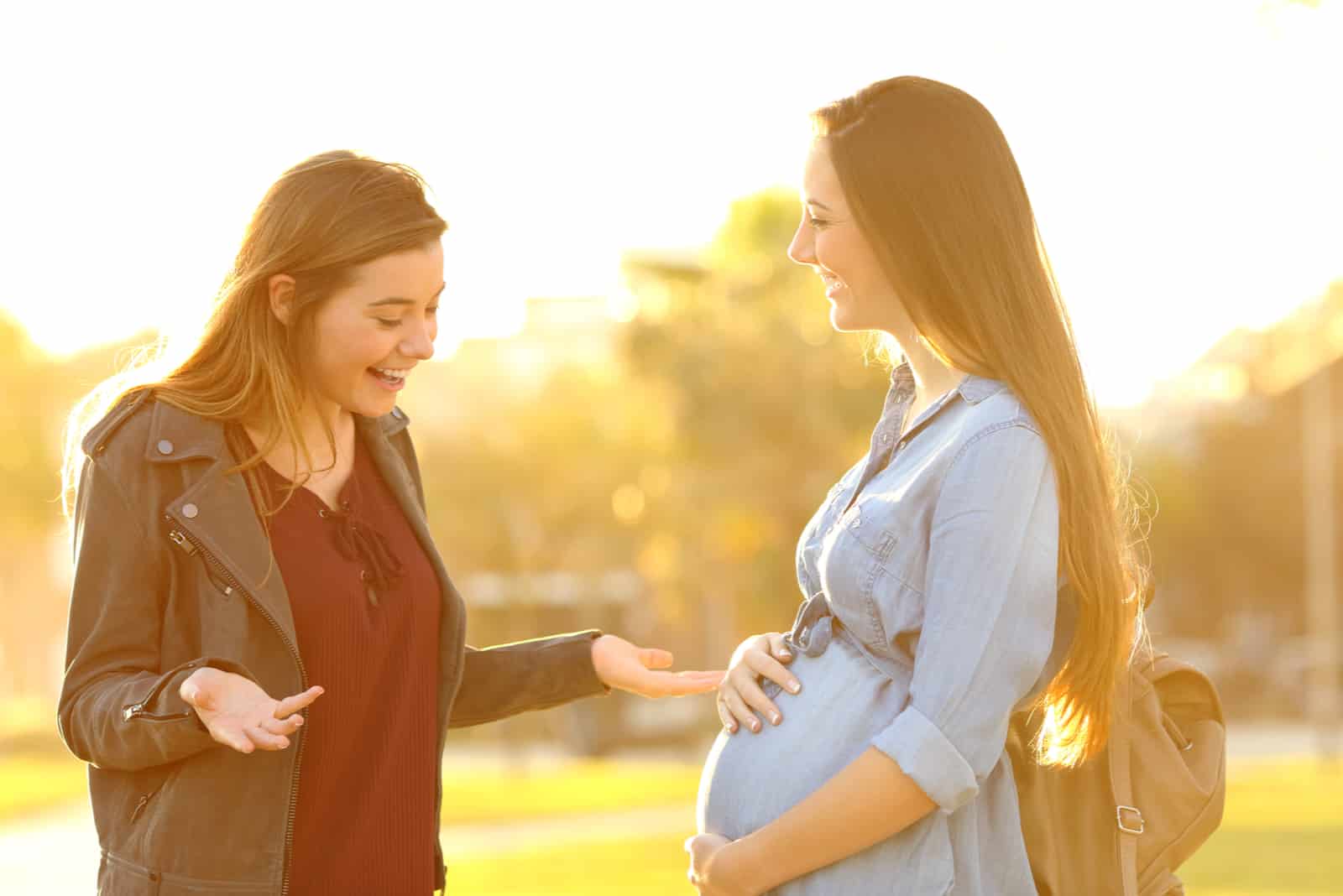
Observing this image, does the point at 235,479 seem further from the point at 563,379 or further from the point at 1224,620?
the point at 1224,620

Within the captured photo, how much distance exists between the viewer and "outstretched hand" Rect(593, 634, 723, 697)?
3.40 meters

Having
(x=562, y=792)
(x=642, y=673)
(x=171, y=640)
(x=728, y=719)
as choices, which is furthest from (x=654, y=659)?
(x=562, y=792)

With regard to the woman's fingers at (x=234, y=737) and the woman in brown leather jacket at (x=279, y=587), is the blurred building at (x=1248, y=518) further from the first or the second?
the woman's fingers at (x=234, y=737)

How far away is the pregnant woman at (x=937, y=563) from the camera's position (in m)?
2.69

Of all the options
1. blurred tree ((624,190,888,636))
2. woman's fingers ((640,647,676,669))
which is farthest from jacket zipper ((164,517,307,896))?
blurred tree ((624,190,888,636))

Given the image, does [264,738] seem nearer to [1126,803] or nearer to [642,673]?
[642,673]

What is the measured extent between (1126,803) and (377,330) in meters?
1.59

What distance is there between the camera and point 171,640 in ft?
9.48

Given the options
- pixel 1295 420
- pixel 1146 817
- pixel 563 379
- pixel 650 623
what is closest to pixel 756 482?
pixel 563 379

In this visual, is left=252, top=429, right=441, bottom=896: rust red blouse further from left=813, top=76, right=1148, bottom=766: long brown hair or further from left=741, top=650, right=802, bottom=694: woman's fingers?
left=813, top=76, right=1148, bottom=766: long brown hair

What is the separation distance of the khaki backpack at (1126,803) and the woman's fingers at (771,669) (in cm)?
42

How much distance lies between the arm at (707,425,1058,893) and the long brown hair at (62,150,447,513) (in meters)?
1.13

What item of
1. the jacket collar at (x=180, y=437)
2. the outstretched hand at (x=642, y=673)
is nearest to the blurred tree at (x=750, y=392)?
the outstretched hand at (x=642, y=673)

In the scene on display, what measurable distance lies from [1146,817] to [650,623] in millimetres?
40484
